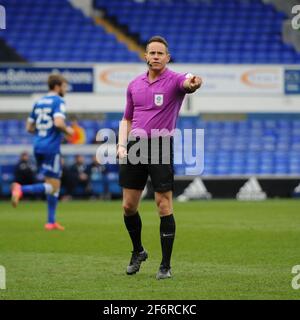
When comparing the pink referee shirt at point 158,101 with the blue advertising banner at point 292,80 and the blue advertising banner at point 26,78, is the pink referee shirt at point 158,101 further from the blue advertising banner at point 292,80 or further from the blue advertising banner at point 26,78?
the blue advertising banner at point 292,80

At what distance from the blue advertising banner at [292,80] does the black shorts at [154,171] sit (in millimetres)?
18212

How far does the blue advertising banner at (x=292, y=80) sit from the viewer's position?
2550 centimetres

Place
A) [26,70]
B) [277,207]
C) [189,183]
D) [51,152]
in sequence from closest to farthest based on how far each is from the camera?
[51,152] → [277,207] → [189,183] → [26,70]

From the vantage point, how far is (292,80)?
84.0 ft

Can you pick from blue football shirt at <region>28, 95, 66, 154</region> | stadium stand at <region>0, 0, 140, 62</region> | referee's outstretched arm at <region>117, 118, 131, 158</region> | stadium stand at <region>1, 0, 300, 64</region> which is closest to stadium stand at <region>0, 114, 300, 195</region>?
stadium stand at <region>1, 0, 300, 64</region>

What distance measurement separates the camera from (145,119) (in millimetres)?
7867

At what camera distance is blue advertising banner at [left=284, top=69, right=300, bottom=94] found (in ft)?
83.7

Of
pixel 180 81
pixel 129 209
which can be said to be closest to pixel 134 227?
pixel 129 209

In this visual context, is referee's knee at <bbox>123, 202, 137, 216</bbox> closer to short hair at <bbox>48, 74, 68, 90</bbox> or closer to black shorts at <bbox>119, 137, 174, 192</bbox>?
black shorts at <bbox>119, 137, 174, 192</bbox>

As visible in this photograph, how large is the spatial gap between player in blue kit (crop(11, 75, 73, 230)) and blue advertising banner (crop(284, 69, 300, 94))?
13418 millimetres

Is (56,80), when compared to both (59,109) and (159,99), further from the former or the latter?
(159,99)

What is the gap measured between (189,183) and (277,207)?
4.78 meters
